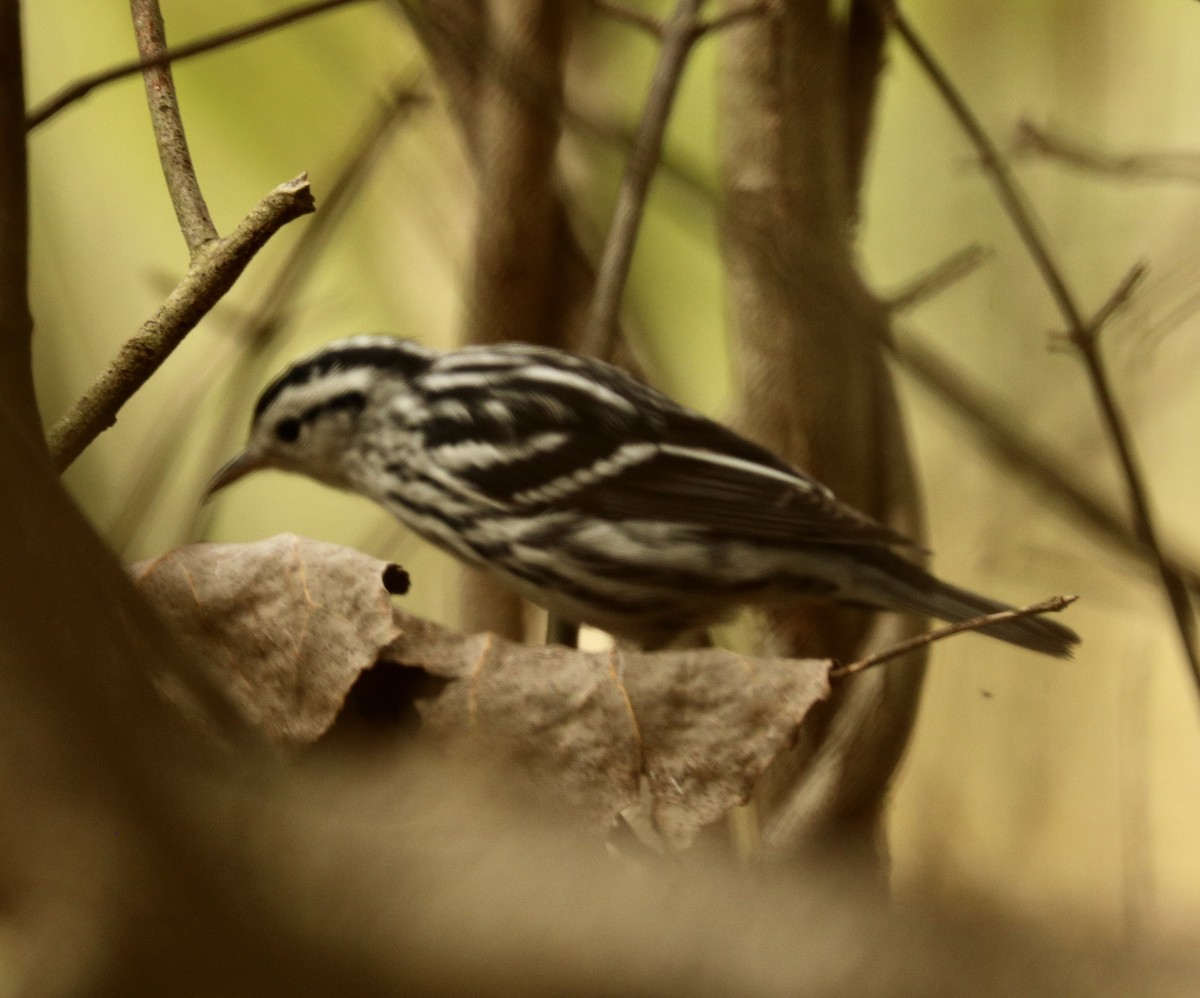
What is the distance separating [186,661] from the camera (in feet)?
2.12

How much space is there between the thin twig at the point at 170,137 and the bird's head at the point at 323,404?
4.57ft

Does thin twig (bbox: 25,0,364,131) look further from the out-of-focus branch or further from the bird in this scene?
the bird

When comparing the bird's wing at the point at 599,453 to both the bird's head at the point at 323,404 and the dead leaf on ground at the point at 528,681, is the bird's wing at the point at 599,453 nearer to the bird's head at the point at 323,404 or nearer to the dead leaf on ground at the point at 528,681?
the bird's head at the point at 323,404

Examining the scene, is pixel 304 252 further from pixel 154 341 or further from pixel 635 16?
pixel 154 341

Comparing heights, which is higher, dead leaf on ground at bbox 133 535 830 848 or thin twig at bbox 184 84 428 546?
thin twig at bbox 184 84 428 546

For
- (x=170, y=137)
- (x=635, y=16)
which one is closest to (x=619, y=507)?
(x=635, y=16)

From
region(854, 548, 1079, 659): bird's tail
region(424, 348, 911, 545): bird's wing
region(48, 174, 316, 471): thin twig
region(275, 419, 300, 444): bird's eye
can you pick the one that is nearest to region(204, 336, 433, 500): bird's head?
region(275, 419, 300, 444): bird's eye

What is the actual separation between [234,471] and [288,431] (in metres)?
0.14

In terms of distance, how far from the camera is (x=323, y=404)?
9.48 feet

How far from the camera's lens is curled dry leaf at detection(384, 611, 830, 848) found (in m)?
1.51

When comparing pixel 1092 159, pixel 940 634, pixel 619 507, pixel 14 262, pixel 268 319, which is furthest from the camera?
pixel 268 319

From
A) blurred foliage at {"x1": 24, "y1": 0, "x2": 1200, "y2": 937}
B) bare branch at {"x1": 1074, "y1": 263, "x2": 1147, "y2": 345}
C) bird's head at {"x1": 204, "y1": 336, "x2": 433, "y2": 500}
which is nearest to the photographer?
bare branch at {"x1": 1074, "y1": 263, "x2": 1147, "y2": 345}

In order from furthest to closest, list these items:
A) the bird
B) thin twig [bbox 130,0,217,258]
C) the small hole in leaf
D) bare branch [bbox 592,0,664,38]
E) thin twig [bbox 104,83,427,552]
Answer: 1. thin twig [bbox 104,83,427,552]
2. bare branch [bbox 592,0,664,38]
3. the bird
4. the small hole in leaf
5. thin twig [bbox 130,0,217,258]

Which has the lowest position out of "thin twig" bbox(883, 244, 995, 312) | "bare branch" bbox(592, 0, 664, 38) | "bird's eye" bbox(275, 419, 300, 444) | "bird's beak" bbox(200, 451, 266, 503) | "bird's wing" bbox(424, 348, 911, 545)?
"bird's beak" bbox(200, 451, 266, 503)
